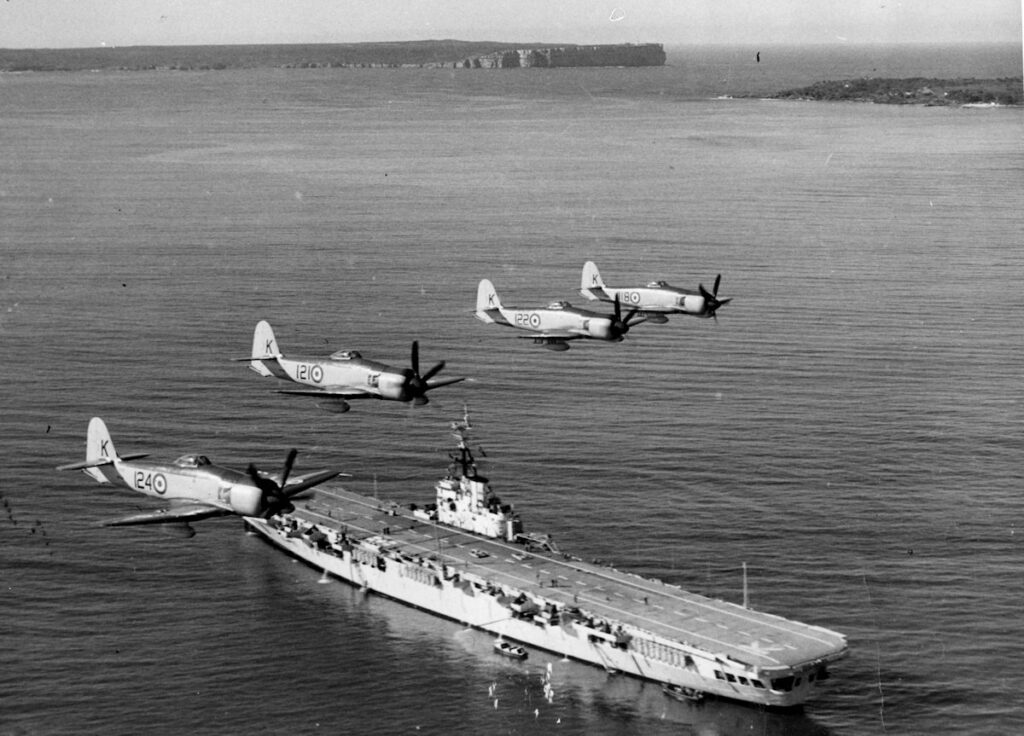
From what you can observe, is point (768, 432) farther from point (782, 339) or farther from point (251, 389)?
point (251, 389)

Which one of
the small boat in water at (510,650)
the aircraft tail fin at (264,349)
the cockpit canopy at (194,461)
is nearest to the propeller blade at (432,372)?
the aircraft tail fin at (264,349)

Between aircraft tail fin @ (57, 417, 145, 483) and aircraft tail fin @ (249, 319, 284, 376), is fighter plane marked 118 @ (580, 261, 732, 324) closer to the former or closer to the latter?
aircraft tail fin @ (249, 319, 284, 376)

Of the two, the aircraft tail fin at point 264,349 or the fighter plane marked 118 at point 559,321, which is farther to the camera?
the fighter plane marked 118 at point 559,321

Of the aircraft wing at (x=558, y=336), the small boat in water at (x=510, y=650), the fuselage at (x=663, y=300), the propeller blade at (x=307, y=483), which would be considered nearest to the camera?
the propeller blade at (x=307, y=483)

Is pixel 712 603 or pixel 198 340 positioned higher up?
pixel 198 340

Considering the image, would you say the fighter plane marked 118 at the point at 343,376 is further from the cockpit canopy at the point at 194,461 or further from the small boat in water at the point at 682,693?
the small boat in water at the point at 682,693

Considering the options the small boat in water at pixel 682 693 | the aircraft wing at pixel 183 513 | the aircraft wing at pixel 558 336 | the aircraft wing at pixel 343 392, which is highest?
the aircraft wing at pixel 558 336

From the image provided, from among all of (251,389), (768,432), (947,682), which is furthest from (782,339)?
(947,682)

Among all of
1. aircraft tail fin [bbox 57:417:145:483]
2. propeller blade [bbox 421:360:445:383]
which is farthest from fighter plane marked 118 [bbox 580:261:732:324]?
aircraft tail fin [bbox 57:417:145:483]
